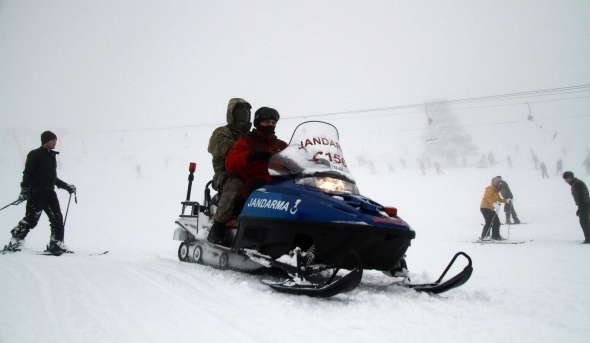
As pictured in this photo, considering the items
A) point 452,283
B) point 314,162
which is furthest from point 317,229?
point 452,283

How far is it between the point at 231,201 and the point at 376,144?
73.3 m

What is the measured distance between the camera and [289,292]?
2.75 meters

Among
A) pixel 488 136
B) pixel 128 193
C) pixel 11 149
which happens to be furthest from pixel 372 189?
pixel 488 136

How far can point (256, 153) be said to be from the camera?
3.66 meters

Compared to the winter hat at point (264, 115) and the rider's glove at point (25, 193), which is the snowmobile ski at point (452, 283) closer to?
the winter hat at point (264, 115)

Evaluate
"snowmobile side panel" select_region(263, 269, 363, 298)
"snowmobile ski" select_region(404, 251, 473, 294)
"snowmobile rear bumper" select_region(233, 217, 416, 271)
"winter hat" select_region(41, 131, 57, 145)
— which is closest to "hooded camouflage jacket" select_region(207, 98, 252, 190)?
"snowmobile rear bumper" select_region(233, 217, 416, 271)

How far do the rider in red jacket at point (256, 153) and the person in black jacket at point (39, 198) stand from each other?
3946 millimetres

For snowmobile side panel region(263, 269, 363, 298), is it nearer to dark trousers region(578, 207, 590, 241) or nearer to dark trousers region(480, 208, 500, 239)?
dark trousers region(578, 207, 590, 241)

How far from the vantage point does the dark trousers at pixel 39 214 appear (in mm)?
5684

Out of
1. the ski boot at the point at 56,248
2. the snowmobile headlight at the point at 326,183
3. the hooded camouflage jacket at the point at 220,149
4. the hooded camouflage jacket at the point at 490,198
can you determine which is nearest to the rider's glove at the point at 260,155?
the snowmobile headlight at the point at 326,183

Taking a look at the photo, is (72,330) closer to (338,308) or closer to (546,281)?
(338,308)

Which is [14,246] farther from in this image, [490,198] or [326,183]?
[490,198]

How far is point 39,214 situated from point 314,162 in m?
5.23

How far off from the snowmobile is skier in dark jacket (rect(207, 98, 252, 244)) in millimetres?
302
